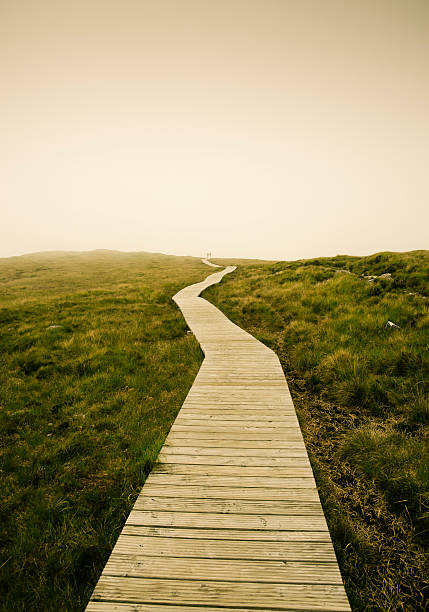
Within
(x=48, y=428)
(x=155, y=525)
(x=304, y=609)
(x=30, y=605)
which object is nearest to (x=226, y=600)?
(x=304, y=609)

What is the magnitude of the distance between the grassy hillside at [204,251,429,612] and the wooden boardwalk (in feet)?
1.92

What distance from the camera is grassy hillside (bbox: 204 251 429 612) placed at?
8.95 ft

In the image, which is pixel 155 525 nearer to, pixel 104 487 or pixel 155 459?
pixel 155 459

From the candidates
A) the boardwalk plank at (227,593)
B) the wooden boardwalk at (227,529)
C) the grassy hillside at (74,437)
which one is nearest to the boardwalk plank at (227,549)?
the wooden boardwalk at (227,529)

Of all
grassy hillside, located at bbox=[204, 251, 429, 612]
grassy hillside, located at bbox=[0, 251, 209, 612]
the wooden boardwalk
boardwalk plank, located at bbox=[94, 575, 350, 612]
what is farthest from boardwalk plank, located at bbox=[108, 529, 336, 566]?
grassy hillside, located at bbox=[0, 251, 209, 612]

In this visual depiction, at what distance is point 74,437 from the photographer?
4852 millimetres

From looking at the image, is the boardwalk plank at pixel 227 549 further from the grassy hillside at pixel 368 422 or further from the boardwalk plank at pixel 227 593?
the grassy hillside at pixel 368 422

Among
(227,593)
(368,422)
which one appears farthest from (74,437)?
(368,422)

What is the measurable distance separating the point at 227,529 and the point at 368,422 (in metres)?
3.52

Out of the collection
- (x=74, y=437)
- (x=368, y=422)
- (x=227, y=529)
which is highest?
(x=227, y=529)

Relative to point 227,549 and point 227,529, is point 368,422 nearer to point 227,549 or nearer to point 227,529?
point 227,529

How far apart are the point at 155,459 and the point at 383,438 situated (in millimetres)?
3508

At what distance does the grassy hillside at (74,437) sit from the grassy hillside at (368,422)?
8.55 feet

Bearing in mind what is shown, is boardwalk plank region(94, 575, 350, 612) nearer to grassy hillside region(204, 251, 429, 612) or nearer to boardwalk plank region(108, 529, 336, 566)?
boardwalk plank region(108, 529, 336, 566)
